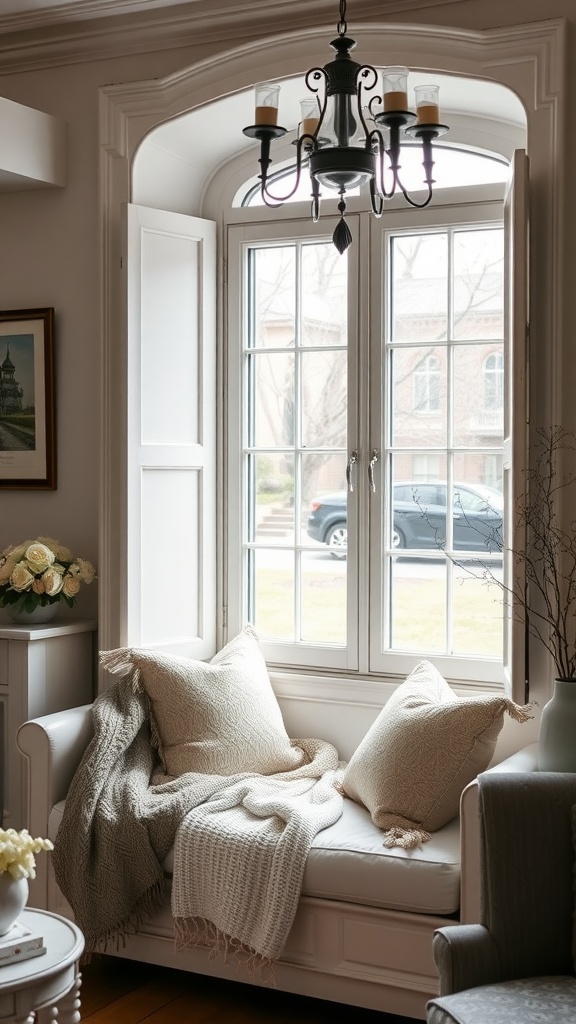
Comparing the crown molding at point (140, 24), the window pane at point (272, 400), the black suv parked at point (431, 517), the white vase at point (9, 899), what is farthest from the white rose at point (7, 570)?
the crown molding at point (140, 24)

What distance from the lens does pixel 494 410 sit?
3568 millimetres

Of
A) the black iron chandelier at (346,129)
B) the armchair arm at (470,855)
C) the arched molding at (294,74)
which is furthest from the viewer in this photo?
the arched molding at (294,74)

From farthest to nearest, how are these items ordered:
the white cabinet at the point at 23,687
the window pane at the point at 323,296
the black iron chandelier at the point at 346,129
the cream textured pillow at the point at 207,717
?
1. the window pane at the point at 323,296
2. the white cabinet at the point at 23,687
3. the cream textured pillow at the point at 207,717
4. the black iron chandelier at the point at 346,129

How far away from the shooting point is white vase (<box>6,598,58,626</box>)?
11.9 feet

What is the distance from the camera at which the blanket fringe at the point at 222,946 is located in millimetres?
A: 2871

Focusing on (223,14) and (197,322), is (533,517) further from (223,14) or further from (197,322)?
(223,14)

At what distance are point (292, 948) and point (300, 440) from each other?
5.63ft

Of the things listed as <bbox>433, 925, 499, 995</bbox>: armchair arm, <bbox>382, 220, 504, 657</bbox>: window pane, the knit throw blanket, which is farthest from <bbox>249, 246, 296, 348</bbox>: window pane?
<bbox>433, 925, 499, 995</bbox>: armchair arm

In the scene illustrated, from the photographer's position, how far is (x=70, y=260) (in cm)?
386

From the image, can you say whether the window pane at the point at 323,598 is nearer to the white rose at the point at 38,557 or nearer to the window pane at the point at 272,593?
the window pane at the point at 272,593

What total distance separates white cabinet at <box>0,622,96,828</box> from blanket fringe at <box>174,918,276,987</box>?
744 mm

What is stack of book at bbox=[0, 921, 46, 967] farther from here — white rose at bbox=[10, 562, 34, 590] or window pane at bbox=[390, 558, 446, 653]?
window pane at bbox=[390, 558, 446, 653]

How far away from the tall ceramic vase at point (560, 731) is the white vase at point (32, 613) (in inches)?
67.5

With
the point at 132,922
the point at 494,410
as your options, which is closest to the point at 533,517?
the point at 494,410
